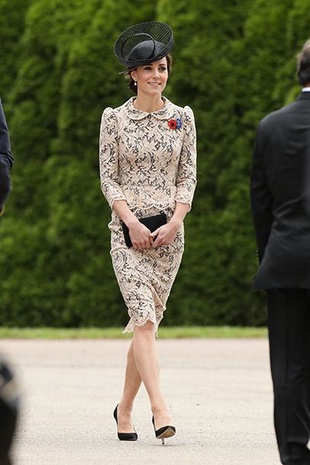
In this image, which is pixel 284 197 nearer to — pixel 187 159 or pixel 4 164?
Result: pixel 4 164

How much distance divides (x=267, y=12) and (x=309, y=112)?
868 cm

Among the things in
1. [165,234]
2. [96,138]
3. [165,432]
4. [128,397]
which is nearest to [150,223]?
[165,234]

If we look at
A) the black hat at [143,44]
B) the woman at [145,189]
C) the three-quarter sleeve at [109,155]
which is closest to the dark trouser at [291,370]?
the woman at [145,189]

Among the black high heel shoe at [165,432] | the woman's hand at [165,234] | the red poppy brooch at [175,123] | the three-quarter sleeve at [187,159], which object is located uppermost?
the red poppy brooch at [175,123]

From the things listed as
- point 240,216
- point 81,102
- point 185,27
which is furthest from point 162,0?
point 240,216

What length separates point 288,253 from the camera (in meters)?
5.45

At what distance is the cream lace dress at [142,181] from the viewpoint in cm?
708

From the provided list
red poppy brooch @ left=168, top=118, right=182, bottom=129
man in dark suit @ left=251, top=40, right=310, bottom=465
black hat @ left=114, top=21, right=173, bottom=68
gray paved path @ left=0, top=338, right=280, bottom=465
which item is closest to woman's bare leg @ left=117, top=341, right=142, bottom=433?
gray paved path @ left=0, top=338, right=280, bottom=465

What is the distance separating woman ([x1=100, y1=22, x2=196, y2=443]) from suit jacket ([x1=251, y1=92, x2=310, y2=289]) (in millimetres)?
1472

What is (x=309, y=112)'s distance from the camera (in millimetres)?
5535

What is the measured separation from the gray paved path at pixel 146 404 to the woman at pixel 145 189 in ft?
1.17

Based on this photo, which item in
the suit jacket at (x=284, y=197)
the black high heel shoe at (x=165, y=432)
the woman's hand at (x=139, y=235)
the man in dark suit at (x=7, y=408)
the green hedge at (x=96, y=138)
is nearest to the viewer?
the man in dark suit at (x=7, y=408)

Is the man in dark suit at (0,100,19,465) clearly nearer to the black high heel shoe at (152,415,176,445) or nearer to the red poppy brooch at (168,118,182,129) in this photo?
the black high heel shoe at (152,415,176,445)

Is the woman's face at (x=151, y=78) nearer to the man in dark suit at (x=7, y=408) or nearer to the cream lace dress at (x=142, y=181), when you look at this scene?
the cream lace dress at (x=142, y=181)
